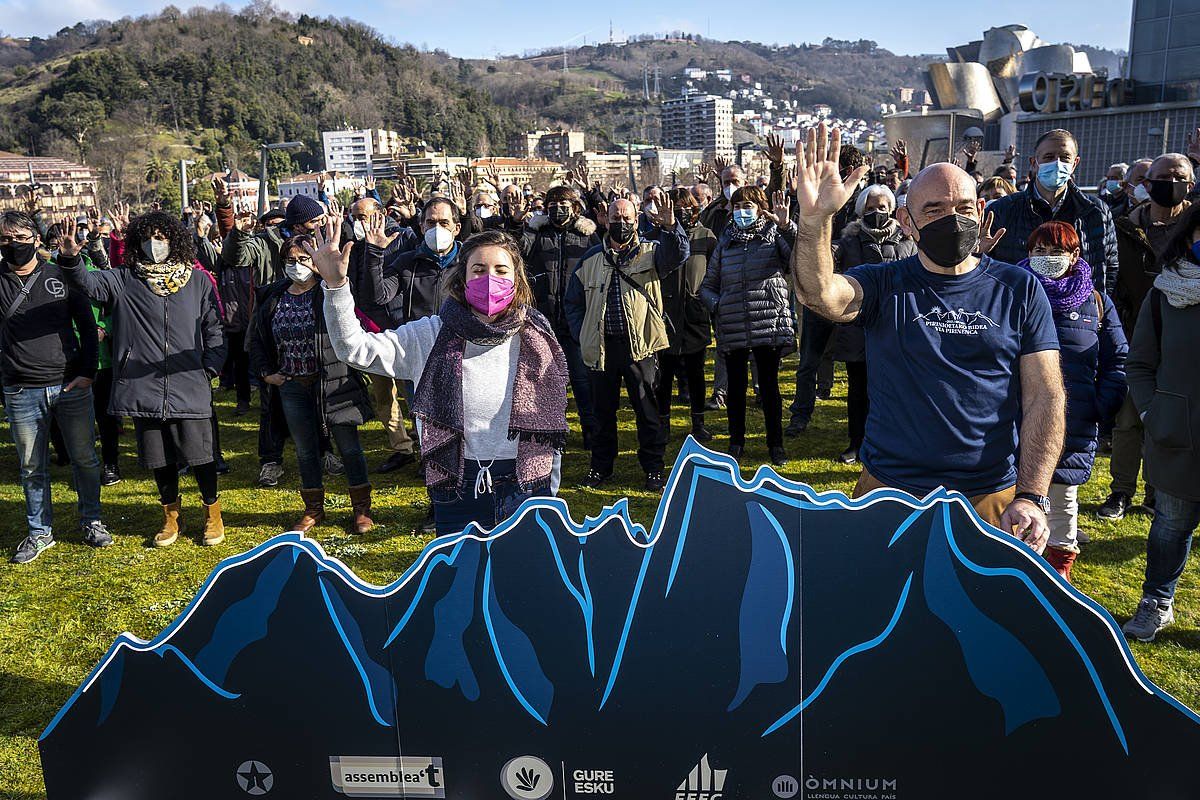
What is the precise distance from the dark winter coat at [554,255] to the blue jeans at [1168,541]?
428 centimetres

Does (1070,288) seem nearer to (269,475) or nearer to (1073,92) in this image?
(269,475)

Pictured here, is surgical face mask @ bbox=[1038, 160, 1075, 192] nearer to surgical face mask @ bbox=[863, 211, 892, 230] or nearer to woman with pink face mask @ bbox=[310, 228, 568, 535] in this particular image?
surgical face mask @ bbox=[863, 211, 892, 230]

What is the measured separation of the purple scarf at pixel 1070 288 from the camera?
3908mm

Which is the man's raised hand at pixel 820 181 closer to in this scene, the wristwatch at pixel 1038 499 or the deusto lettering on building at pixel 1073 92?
the wristwatch at pixel 1038 499

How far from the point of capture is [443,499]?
124 inches

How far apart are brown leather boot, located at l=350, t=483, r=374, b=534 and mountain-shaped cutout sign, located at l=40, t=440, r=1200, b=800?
9.95 ft

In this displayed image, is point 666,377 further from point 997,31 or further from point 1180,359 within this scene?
point 997,31

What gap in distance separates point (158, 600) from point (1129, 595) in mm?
5052

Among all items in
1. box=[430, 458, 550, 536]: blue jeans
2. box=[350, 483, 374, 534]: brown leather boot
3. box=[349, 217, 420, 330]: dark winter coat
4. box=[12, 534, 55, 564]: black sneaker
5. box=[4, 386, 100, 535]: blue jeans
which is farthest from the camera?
box=[350, 483, 374, 534]: brown leather boot

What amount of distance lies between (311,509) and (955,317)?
168 inches

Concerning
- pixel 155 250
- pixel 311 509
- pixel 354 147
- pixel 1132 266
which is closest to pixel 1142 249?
pixel 1132 266

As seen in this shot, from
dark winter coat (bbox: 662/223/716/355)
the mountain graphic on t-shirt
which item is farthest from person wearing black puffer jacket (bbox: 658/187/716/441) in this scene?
the mountain graphic on t-shirt

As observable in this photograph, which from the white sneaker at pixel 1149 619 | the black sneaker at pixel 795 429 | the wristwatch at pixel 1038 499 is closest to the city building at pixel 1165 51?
the black sneaker at pixel 795 429

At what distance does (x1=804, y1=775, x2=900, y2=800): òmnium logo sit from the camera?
2.33 metres
